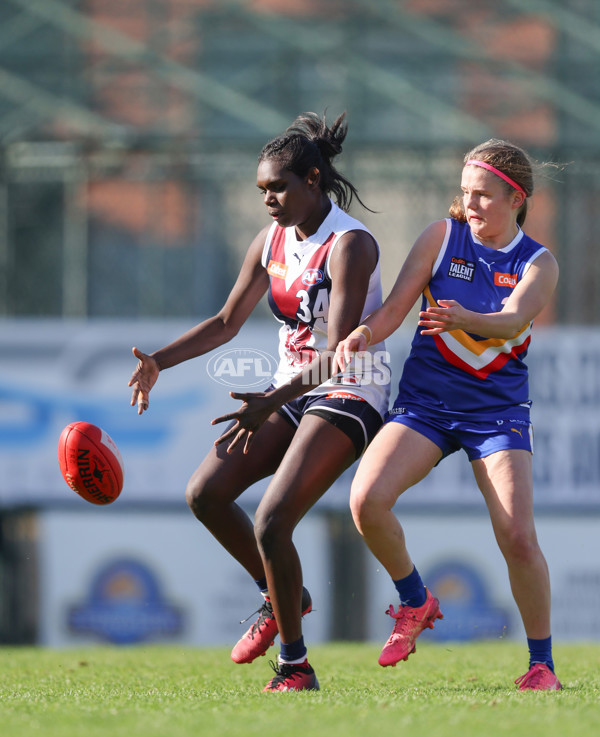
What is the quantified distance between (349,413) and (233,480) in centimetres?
59

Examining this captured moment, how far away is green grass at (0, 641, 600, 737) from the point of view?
3.94 m

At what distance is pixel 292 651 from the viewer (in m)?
5.07

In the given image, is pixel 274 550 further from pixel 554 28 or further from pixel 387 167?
pixel 554 28

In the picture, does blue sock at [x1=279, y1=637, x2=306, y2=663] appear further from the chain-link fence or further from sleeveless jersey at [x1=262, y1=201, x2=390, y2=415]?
the chain-link fence

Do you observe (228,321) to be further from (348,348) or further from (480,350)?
(480,350)

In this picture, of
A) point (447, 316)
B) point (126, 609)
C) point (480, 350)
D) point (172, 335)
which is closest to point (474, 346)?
point (480, 350)

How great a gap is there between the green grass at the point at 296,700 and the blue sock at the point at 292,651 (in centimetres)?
19

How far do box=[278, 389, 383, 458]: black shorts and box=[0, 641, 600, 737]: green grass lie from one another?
108 cm

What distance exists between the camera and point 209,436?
1054 cm

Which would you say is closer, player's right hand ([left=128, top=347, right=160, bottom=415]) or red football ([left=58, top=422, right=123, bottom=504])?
player's right hand ([left=128, top=347, right=160, bottom=415])

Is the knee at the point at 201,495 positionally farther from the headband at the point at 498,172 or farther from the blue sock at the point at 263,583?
the headband at the point at 498,172

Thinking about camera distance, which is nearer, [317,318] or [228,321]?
[317,318]

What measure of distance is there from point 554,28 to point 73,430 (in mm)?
11455

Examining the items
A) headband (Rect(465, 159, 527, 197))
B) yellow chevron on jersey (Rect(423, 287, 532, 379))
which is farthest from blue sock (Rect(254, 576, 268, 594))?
headband (Rect(465, 159, 527, 197))
